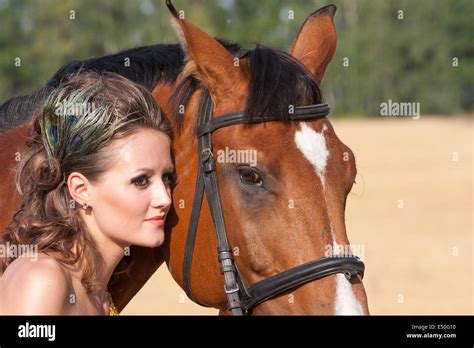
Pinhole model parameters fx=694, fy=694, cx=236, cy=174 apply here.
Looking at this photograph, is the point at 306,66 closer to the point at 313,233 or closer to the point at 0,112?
the point at 313,233

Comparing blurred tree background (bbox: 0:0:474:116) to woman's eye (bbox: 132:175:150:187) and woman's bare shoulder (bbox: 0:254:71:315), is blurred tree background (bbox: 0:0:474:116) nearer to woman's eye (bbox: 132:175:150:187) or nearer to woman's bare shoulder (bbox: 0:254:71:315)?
woman's eye (bbox: 132:175:150:187)

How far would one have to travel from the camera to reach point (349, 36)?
173ft

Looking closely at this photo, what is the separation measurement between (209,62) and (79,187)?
0.88m

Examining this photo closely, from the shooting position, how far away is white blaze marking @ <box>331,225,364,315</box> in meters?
2.83

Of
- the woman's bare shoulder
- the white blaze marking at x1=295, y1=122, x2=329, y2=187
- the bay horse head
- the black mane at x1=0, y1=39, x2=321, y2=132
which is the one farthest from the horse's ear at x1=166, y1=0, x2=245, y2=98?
the woman's bare shoulder

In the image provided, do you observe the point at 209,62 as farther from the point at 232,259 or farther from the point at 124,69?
the point at 232,259

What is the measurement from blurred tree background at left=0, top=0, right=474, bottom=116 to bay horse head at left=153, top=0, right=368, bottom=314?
43672mm

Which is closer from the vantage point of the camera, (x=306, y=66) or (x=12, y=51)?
(x=306, y=66)

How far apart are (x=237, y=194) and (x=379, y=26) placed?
172 ft
